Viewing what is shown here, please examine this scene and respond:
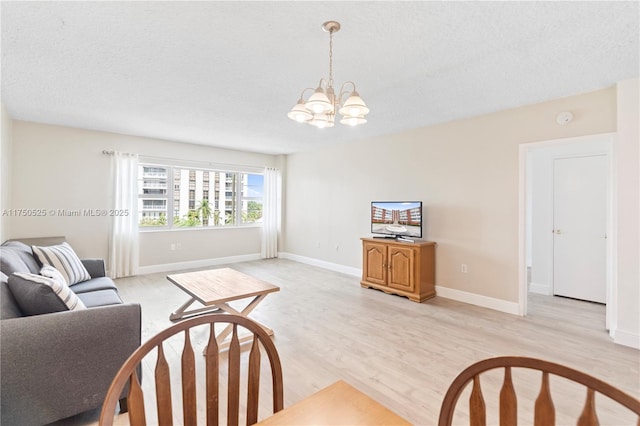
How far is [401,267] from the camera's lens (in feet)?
13.6

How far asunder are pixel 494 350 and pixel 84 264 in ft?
14.1

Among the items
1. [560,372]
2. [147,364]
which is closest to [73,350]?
[147,364]

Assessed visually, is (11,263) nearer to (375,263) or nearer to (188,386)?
(188,386)

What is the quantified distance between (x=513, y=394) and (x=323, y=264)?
5340mm

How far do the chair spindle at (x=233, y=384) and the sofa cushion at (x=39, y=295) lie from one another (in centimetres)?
146

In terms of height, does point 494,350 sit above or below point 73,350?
below

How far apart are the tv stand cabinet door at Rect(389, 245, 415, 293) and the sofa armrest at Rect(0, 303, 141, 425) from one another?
3220 millimetres

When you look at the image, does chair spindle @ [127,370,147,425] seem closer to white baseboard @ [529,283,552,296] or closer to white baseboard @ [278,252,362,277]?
white baseboard @ [278,252,362,277]

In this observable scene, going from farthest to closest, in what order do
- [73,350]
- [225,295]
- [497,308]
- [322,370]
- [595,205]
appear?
[595,205] < [497,308] < [225,295] < [322,370] < [73,350]

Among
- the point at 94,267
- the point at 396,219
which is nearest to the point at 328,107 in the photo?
the point at 396,219

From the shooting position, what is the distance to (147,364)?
7.97 ft

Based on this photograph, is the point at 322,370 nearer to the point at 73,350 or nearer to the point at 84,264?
the point at 73,350

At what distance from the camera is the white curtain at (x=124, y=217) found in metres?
5.01

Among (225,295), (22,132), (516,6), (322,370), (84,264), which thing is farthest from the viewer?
(22,132)
